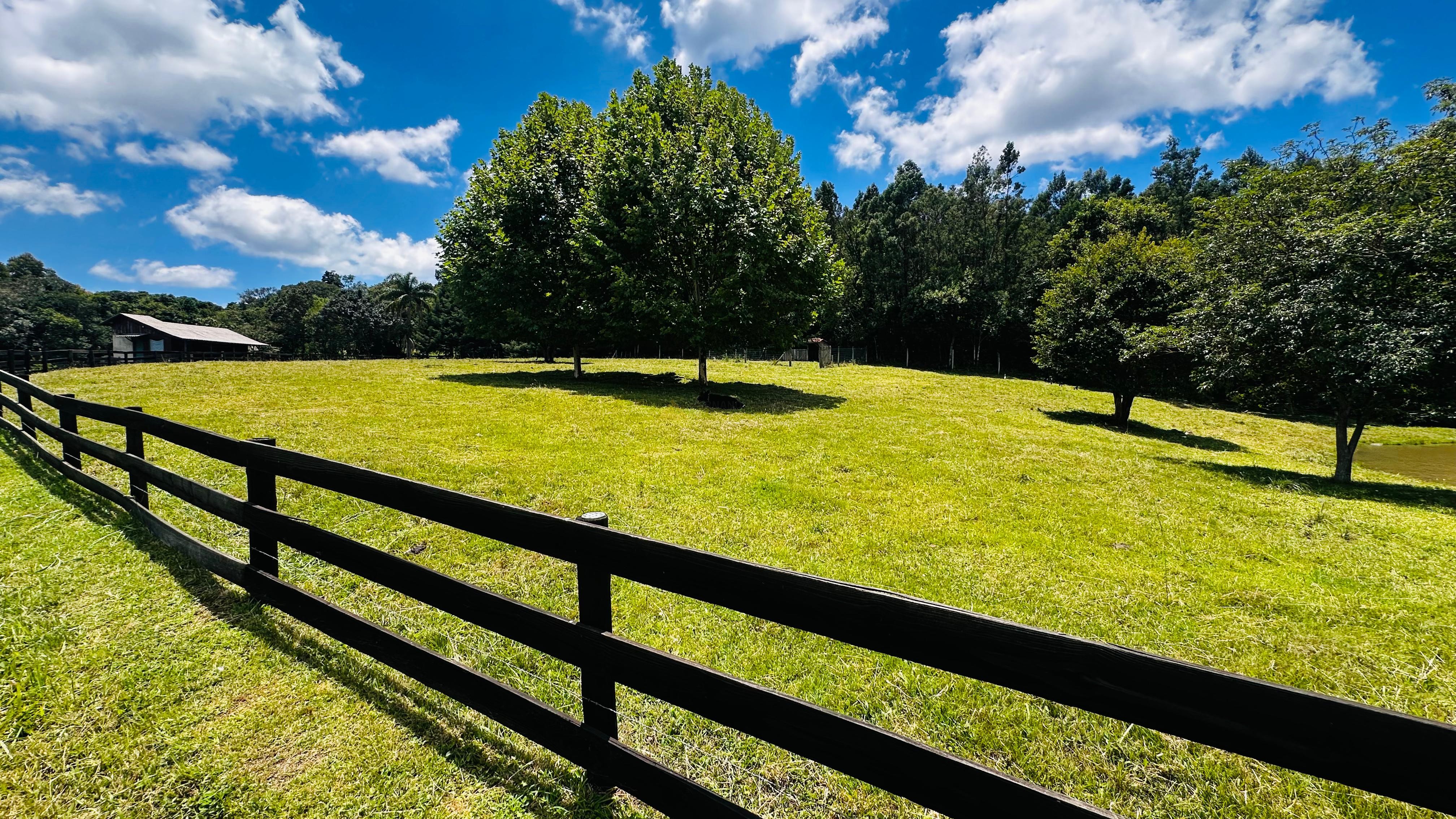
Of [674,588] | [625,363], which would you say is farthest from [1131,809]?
[625,363]

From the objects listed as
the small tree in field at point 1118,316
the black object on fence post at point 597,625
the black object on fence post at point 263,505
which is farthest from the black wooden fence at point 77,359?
the small tree in field at point 1118,316

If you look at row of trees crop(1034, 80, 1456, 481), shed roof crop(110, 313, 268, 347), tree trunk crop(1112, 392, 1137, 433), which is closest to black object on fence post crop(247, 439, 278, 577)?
row of trees crop(1034, 80, 1456, 481)

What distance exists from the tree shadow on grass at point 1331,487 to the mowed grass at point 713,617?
0.52ft

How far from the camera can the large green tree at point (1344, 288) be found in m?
11.3

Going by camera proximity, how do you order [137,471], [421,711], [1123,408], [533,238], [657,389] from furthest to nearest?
1. [533,238]
2. [657,389]
3. [1123,408]
4. [137,471]
5. [421,711]

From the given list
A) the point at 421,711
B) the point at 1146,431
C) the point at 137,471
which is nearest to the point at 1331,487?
the point at 1146,431

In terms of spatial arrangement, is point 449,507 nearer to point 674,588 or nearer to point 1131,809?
point 674,588

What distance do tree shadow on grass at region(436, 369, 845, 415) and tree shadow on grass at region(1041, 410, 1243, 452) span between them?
32.9ft

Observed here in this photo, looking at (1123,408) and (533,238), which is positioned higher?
(533,238)

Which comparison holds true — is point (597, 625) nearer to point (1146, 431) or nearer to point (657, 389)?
point (657, 389)

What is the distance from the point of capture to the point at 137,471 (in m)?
6.23

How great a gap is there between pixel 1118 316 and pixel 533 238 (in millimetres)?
26785

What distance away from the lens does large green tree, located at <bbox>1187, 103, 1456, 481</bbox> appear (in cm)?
1126

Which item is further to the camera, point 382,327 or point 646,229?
point 382,327
